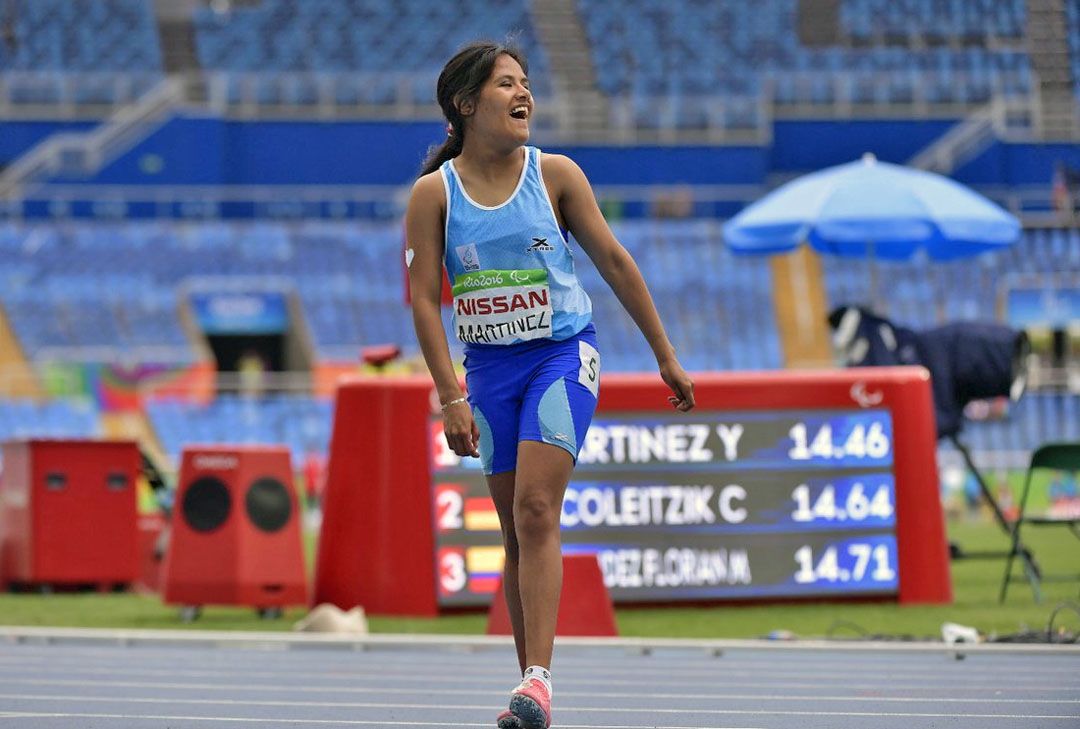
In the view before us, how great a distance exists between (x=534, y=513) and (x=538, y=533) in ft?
0.17

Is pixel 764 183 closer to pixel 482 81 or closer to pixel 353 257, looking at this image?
pixel 353 257

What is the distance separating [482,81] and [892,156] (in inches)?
1083

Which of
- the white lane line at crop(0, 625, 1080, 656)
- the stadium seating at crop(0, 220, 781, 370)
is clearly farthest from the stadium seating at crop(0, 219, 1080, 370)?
the white lane line at crop(0, 625, 1080, 656)

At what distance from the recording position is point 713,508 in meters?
9.80

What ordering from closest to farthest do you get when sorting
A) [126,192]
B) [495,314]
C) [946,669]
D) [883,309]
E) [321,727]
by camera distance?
[495,314], [321,727], [946,669], [883,309], [126,192]

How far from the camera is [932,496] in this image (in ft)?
32.5

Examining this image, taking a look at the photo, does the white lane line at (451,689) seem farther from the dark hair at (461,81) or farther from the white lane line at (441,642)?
the dark hair at (461,81)

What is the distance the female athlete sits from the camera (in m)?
4.31

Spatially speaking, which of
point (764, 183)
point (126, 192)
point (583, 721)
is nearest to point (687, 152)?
point (764, 183)

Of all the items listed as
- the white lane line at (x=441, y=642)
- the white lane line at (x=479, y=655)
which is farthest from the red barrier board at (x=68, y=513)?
the white lane line at (x=479, y=655)

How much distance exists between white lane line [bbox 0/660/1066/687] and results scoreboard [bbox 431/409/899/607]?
2.35m

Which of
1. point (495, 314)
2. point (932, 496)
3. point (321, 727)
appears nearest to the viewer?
point (495, 314)

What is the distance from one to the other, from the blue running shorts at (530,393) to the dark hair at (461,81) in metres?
0.55

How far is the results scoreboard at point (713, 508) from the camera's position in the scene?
9727 millimetres
